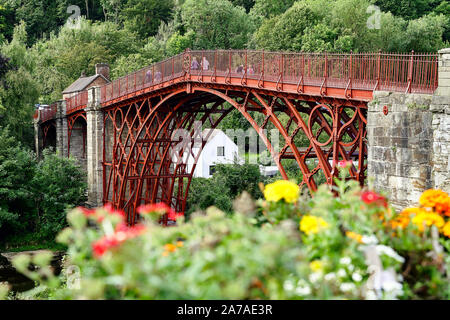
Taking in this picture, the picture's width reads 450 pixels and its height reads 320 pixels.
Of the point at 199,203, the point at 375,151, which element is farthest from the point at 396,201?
the point at 199,203

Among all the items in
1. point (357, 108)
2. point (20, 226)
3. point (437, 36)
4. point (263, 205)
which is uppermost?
point (437, 36)

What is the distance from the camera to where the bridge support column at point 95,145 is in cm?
3167

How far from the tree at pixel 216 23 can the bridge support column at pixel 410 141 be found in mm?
48231

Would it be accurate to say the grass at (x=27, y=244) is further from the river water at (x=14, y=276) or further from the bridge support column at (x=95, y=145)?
the bridge support column at (x=95, y=145)

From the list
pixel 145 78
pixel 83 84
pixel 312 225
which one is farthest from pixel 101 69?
pixel 312 225

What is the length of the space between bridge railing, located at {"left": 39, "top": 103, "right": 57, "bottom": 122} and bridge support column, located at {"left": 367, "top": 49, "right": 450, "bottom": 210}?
2995cm

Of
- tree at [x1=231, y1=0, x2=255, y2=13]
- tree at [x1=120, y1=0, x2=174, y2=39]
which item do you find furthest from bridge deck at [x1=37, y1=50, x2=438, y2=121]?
tree at [x1=231, y1=0, x2=255, y2=13]

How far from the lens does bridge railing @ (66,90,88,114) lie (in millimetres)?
33688

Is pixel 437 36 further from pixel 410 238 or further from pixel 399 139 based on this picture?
pixel 410 238

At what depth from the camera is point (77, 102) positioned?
35.3 m

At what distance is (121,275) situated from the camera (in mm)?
4074

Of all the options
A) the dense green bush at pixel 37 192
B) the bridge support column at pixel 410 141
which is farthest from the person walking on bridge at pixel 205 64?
the dense green bush at pixel 37 192

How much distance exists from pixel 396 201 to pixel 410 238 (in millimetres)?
6416

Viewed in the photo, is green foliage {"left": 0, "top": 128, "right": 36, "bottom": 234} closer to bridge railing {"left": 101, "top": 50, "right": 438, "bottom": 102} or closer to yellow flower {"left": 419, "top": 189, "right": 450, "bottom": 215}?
bridge railing {"left": 101, "top": 50, "right": 438, "bottom": 102}
